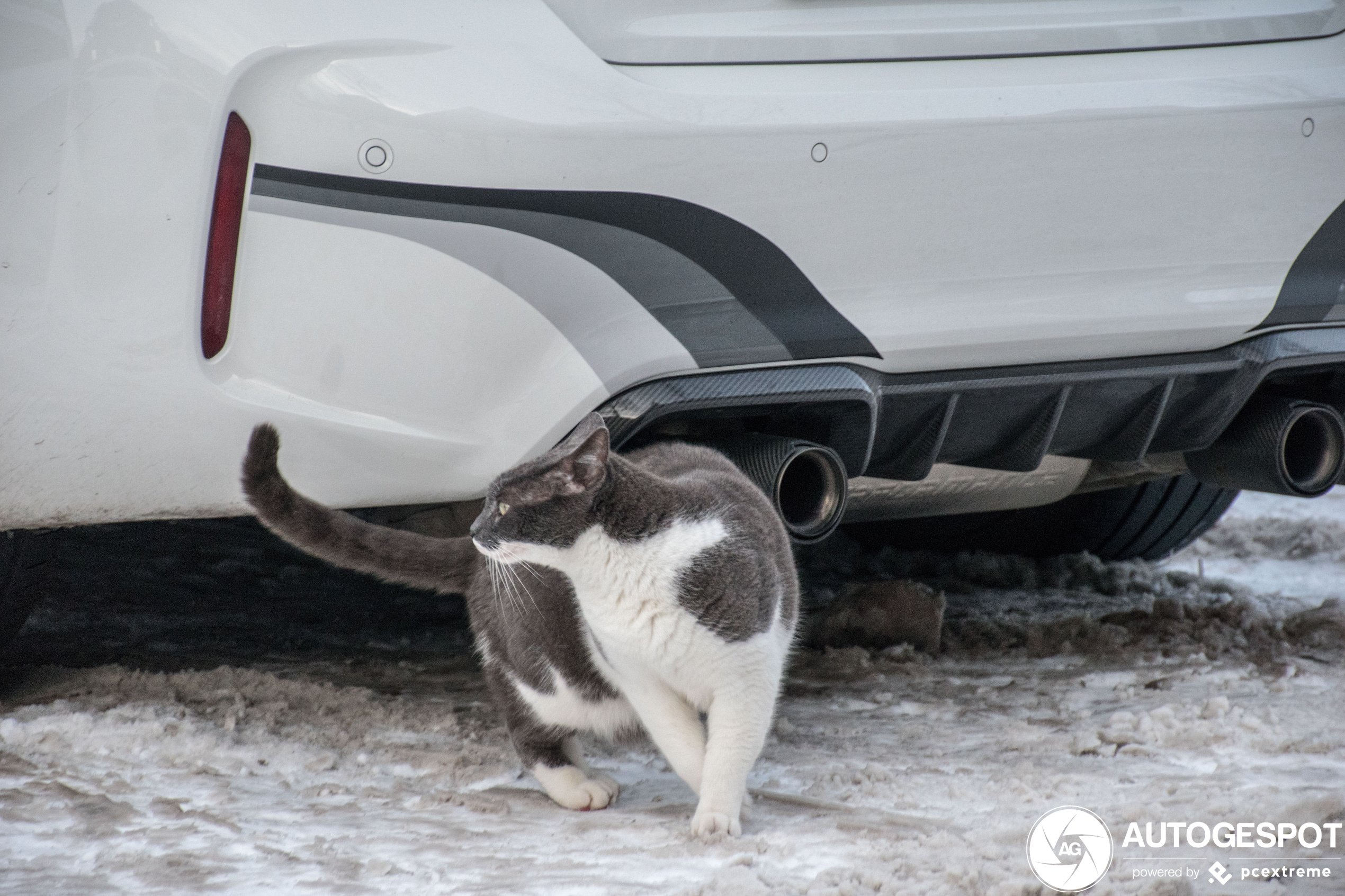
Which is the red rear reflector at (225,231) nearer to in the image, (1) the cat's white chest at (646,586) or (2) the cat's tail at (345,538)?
(2) the cat's tail at (345,538)

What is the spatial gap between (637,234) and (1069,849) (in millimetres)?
1122

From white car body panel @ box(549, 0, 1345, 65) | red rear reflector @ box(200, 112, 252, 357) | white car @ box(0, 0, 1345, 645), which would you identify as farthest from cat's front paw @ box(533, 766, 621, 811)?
white car body panel @ box(549, 0, 1345, 65)

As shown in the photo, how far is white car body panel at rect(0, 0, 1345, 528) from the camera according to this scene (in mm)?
1801

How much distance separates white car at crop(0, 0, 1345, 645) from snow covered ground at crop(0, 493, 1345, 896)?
44cm

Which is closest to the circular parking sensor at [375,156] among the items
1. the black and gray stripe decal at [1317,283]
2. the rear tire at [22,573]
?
the rear tire at [22,573]

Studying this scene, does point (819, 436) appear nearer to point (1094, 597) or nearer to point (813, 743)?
point (813, 743)

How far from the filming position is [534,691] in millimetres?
2080

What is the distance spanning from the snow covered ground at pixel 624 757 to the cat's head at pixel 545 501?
1.47 feet

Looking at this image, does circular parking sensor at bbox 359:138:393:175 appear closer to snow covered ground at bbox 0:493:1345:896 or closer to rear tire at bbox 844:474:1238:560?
snow covered ground at bbox 0:493:1345:896

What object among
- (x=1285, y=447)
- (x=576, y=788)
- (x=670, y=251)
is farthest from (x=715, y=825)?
(x=1285, y=447)

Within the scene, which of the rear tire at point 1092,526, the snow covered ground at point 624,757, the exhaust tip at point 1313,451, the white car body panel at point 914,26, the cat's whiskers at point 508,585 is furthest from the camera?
the rear tire at point 1092,526

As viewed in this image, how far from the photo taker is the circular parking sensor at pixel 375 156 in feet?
6.00

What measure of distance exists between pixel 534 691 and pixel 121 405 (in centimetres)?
80

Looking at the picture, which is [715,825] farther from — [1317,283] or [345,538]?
[1317,283]
